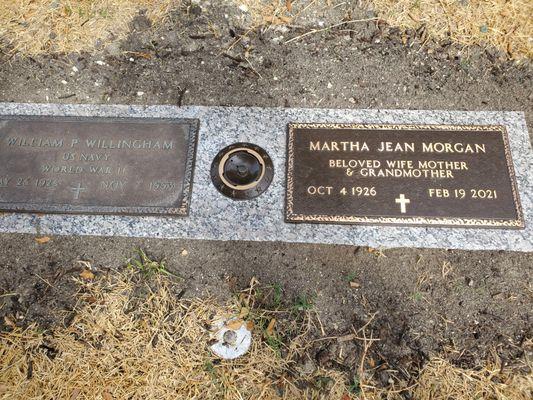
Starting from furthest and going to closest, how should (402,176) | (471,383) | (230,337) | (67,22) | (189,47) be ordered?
(67,22) → (189,47) → (402,176) → (230,337) → (471,383)

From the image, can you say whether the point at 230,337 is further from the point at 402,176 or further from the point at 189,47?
the point at 189,47

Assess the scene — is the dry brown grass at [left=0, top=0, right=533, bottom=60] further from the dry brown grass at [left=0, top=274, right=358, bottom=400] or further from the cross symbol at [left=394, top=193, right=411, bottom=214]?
the dry brown grass at [left=0, top=274, right=358, bottom=400]

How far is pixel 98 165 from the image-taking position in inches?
110

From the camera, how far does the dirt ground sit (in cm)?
248

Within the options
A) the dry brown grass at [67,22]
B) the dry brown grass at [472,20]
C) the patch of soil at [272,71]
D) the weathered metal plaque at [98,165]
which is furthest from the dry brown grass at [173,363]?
the dry brown grass at [472,20]

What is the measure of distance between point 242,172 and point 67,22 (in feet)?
6.81

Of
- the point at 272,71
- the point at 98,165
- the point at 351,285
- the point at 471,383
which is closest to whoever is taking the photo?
the point at 471,383

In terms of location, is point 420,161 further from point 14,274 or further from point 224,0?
point 14,274

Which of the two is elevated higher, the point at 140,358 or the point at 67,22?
the point at 67,22

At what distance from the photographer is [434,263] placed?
2592 millimetres

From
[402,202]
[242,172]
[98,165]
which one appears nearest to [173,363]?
[242,172]

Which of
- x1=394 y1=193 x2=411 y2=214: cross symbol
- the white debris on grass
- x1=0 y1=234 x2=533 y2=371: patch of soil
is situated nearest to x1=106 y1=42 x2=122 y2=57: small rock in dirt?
x1=0 y1=234 x2=533 y2=371: patch of soil

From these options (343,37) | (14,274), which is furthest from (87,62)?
(343,37)

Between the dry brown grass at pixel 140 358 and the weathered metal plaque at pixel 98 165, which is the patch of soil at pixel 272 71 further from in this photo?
the dry brown grass at pixel 140 358
